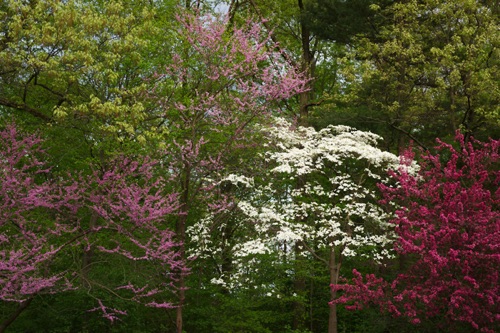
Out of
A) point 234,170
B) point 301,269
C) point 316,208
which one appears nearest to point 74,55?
point 234,170

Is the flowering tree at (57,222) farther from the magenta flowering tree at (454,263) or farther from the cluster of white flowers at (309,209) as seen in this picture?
the magenta flowering tree at (454,263)

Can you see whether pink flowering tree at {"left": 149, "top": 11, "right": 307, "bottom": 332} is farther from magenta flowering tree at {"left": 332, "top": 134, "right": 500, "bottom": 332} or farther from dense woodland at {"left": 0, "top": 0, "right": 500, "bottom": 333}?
magenta flowering tree at {"left": 332, "top": 134, "right": 500, "bottom": 332}

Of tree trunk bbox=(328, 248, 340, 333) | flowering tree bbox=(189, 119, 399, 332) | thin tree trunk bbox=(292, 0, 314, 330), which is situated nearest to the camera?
flowering tree bbox=(189, 119, 399, 332)

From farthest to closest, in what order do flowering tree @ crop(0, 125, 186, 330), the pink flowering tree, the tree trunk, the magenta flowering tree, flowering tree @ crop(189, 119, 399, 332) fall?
1. the tree trunk
2. the pink flowering tree
3. flowering tree @ crop(189, 119, 399, 332)
4. flowering tree @ crop(0, 125, 186, 330)
5. the magenta flowering tree

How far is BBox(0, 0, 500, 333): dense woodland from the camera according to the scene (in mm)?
9977

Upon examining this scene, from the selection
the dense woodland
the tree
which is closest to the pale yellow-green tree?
the dense woodland

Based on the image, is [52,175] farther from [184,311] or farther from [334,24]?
[334,24]

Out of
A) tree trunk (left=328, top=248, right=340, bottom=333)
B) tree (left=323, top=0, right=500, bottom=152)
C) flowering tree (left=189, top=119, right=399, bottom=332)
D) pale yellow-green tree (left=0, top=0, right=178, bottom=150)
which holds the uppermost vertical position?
tree (left=323, top=0, right=500, bottom=152)

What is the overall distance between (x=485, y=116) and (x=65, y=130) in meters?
9.59

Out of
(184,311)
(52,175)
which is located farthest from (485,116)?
(52,175)

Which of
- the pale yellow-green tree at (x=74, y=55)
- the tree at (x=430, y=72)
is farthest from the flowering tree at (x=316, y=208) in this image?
the pale yellow-green tree at (x=74, y=55)

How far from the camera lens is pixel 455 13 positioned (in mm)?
14094

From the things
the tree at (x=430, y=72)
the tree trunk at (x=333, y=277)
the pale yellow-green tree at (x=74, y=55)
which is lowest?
the tree trunk at (x=333, y=277)

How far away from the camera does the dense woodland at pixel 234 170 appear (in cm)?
998
